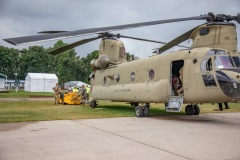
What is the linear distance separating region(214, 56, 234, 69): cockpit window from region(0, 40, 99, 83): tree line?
70.0 metres

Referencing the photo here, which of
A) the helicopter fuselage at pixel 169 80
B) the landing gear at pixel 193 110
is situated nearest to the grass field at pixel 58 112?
the landing gear at pixel 193 110

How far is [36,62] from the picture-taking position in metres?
86.5

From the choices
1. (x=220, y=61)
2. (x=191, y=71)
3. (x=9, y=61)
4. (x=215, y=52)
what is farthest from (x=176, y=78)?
(x=9, y=61)

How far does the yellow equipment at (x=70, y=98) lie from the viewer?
19656 mm

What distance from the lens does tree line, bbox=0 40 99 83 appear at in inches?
3133

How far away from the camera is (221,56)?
382 inches

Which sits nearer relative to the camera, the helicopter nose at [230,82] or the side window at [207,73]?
the helicopter nose at [230,82]

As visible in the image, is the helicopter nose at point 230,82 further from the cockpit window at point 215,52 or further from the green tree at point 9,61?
the green tree at point 9,61

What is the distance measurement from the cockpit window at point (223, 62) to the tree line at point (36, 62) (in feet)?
230

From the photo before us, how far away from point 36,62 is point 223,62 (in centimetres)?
8315

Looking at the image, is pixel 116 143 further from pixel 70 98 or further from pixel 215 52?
pixel 70 98

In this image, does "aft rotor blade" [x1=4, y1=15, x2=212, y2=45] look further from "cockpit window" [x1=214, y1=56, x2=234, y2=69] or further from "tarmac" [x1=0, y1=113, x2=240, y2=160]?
"tarmac" [x1=0, y1=113, x2=240, y2=160]

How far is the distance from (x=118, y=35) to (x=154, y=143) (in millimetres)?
11418

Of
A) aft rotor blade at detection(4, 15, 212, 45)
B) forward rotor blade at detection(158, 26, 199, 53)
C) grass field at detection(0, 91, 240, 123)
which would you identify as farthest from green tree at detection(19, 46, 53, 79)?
aft rotor blade at detection(4, 15, 212, 45)
